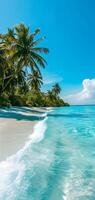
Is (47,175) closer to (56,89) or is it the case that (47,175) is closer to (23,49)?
(23,49)

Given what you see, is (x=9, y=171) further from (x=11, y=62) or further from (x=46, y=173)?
Result: (x=11, y=62)

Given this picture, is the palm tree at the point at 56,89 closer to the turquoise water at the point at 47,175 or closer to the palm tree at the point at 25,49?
the palm tree at the point at 25,49

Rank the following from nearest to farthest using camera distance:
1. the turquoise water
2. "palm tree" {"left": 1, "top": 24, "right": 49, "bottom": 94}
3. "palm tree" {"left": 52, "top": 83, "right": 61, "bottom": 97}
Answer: the turquoise water, "palm tree" {"left": 1, "top": 24, "right": 49, "bottom": 94}, "palm tree" {"left": 52, "top": 83, "right": 61, "bottom": 97}

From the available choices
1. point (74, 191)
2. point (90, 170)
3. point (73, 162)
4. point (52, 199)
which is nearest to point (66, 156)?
point (73, 162)

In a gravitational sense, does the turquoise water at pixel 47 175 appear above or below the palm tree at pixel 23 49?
below

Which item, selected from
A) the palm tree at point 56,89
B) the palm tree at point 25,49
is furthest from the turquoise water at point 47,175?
the palm tree at point 56,89

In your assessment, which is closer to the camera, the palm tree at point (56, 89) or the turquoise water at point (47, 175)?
the turquoise water at point (47, 175)

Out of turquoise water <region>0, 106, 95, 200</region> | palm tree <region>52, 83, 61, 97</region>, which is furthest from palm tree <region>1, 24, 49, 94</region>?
palm tree <region>52, 83, 61, 97</region>

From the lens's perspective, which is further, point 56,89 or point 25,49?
point 56,89

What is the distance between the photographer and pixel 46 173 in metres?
5.33

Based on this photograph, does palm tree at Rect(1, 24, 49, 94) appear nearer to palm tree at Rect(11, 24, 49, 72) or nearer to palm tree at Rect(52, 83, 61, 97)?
palm tree at Rect(11, 24, 49, 72)

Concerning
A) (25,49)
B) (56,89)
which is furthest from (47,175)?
(56,89)

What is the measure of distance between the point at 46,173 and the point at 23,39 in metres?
27.5

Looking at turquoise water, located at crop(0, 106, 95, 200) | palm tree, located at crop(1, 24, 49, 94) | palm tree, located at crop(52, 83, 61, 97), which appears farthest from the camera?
palm tree, located at crop(52, 83, 61, 97)
